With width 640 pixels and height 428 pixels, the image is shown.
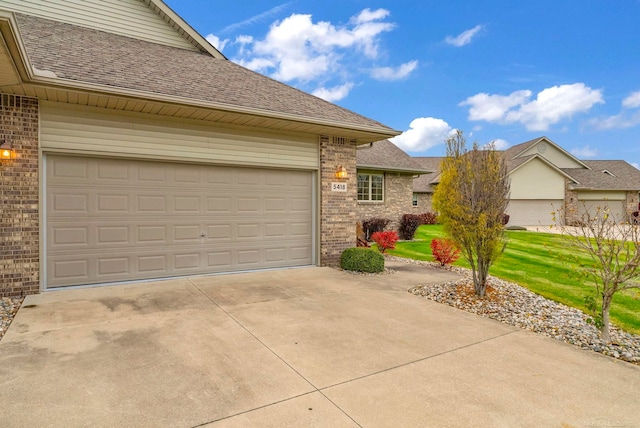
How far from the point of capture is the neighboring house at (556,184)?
977 inches

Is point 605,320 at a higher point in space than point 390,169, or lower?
lower

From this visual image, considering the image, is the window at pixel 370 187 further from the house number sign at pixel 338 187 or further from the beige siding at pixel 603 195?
the beige siding at pixel 603 195

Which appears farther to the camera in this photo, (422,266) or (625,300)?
(422,266)

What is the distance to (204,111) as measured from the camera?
689cm

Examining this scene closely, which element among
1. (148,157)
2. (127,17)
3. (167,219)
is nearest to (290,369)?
(167,219)

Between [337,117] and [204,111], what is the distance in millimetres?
3144

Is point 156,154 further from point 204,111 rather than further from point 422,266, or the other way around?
point 422,266

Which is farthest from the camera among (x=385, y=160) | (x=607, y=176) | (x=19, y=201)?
(x=607, y=176)

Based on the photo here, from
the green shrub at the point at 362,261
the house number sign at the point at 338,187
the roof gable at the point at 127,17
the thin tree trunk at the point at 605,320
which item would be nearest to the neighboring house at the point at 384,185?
the house number sign at the point at 338,187

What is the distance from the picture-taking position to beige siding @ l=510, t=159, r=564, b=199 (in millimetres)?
24781

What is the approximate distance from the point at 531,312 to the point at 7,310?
8002 mm

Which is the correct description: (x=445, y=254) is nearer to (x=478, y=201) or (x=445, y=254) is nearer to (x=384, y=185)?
(x=478, y=201)

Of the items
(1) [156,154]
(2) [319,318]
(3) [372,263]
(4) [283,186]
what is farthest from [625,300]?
(1) [156,154]

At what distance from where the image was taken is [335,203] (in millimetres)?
9086
